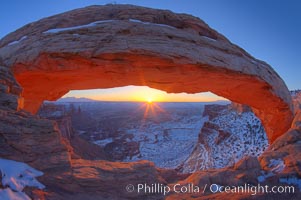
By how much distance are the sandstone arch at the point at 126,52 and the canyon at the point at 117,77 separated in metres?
0.04

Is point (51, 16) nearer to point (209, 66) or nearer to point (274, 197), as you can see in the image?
point (209, 66)

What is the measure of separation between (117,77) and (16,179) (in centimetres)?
521

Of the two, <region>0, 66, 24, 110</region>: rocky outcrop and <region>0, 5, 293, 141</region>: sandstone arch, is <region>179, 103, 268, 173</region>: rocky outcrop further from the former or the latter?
<region>0, 66, 24, 110</region>: rocky outcrop

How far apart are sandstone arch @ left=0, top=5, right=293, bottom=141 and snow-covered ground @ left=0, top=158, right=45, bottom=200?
12.6 ft

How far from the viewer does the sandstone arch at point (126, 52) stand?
26.7 feet

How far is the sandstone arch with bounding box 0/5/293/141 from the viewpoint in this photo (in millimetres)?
8141

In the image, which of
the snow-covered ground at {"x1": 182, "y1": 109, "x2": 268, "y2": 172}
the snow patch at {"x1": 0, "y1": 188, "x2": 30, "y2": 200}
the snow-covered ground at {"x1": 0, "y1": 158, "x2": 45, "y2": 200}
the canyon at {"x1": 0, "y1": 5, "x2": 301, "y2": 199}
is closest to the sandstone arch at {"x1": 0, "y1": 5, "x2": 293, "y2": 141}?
the canyon at {"x1": 0, "y1": 5, "x2": 301, "y2": 199}

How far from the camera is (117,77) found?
9562 millimetres

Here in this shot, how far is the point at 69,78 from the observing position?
10258 mm

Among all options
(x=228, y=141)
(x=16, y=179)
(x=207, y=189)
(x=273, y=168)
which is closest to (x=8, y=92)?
(x=16, y=179)

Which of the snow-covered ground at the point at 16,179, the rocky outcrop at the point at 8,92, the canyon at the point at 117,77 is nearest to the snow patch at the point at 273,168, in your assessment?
the canyon at the point at 117,77

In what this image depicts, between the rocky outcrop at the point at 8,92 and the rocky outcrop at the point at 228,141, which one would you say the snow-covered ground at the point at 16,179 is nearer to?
the rocky outcrop at the point at 8,92

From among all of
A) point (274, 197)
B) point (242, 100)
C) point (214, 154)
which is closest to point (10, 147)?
point (274, 197)

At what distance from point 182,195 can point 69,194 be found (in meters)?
3.00
